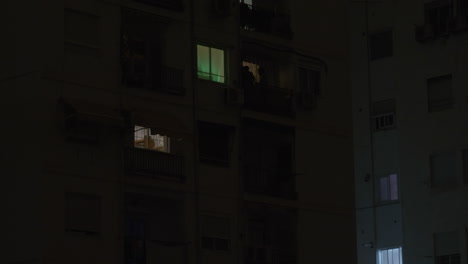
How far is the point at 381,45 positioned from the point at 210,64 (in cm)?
1675

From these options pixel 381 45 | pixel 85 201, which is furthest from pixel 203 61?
pixel 381 45

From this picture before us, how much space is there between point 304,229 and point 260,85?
5748 millimetres

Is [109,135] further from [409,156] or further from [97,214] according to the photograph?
[409,156]

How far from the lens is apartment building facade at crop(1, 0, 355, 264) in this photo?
4897cm

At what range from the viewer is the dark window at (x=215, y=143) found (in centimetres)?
5438

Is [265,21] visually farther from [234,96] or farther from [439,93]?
[439,93]

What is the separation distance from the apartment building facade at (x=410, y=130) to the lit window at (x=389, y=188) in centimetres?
5

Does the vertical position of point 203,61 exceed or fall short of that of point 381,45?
it falls short

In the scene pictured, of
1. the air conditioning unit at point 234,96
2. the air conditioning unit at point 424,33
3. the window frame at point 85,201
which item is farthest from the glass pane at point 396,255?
the window frame at point 85,201

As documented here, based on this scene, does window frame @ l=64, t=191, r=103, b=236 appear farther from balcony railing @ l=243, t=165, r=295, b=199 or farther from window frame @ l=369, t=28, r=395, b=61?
window frame @ l=369, t=28, r=395, b=61

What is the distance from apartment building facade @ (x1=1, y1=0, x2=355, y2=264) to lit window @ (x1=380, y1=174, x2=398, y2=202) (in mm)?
9113

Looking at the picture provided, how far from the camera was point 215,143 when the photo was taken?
54.9m

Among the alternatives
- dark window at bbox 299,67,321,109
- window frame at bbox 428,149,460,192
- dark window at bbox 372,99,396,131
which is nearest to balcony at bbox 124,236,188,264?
dark window at bbox 299,67,321,109

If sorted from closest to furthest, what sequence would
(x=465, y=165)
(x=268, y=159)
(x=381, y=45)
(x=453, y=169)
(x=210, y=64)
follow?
1. (x=210, y=64)
2. (x=268, y=159)
3. (x=465, y=165)
4. (x=453, y=169)
5. (x=381, y=45)
